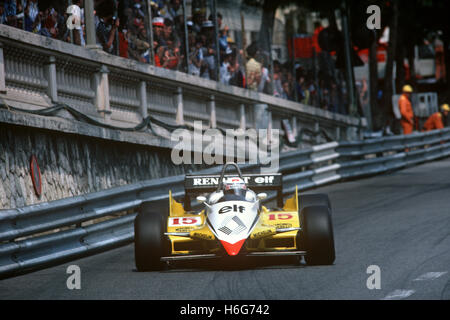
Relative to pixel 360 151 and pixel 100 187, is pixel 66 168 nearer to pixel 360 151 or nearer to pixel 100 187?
pixel 100 187

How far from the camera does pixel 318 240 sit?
370 inches

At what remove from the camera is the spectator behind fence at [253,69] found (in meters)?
20.6

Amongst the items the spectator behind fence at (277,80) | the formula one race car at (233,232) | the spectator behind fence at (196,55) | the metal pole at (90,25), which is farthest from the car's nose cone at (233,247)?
the spectator behind fence at (277,80)

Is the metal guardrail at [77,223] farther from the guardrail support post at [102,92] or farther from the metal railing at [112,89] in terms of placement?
the guardrail support post at [102,92]

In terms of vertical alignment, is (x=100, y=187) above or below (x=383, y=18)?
below

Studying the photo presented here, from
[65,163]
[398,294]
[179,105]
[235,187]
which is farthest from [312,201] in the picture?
[179,105]

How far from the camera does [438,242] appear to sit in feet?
35.2

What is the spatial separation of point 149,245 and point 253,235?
3.29 ft

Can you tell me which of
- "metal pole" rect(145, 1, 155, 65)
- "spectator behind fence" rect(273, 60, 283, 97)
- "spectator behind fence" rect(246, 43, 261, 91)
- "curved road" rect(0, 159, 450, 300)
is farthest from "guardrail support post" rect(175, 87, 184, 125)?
"curved road" rect(0, 159, 450, 300)

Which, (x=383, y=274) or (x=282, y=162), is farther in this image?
(x=282, y=162)
